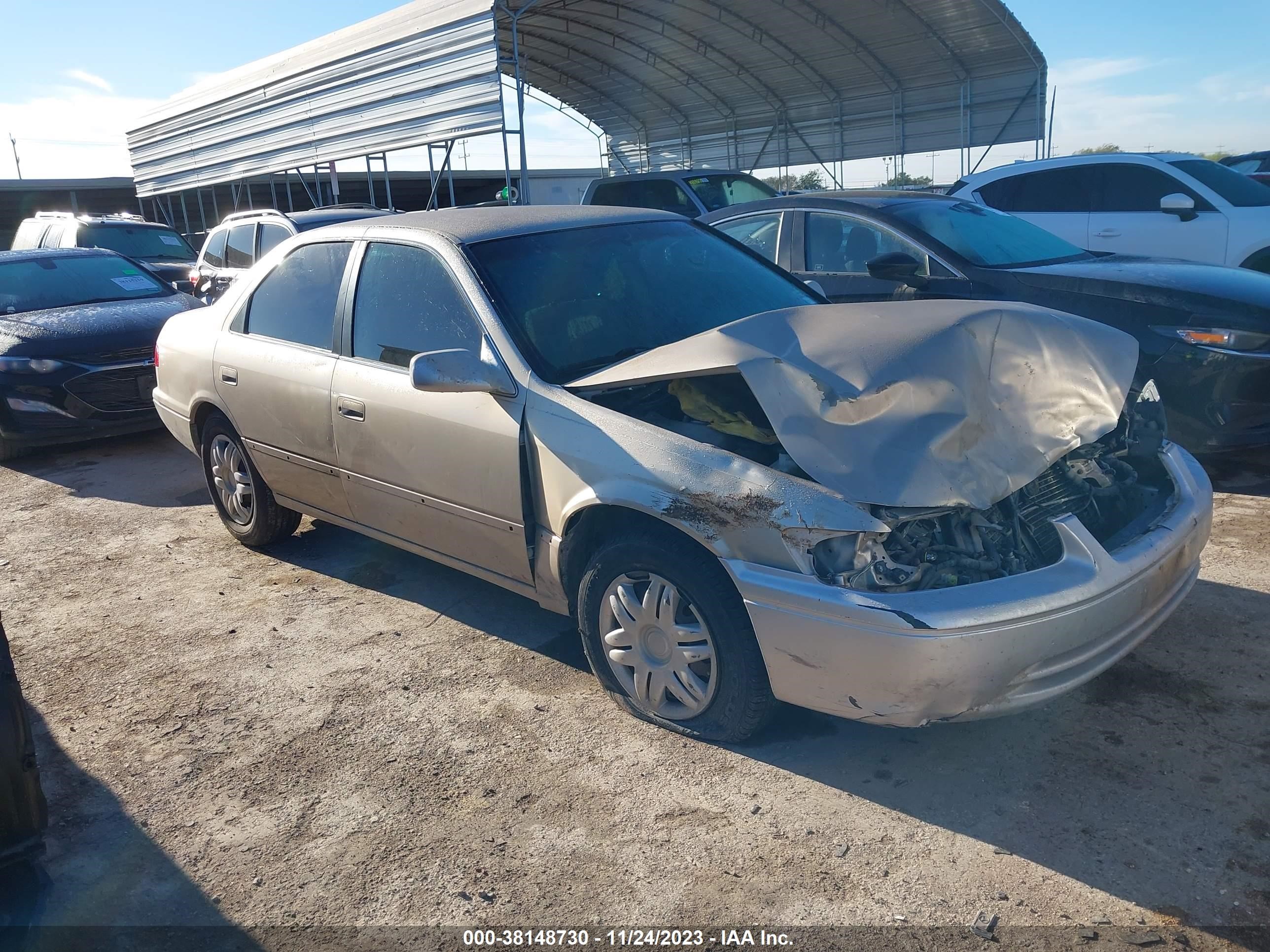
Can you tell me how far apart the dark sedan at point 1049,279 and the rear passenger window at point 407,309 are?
111 inches

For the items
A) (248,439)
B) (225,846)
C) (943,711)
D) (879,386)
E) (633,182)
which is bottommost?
(225,846)

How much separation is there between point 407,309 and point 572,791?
2072 mm

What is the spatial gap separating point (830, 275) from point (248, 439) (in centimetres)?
380

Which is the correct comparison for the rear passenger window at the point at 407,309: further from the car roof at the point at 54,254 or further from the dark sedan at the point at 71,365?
the car roof at the point at 54,254

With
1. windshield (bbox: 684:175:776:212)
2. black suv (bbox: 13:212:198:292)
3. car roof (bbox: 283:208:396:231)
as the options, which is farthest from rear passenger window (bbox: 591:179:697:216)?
black suv (bbox: 13:212:198:292)

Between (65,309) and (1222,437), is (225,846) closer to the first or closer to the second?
(1222,437)

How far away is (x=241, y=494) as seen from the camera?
533 cm

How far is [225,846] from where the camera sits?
2.97 meters

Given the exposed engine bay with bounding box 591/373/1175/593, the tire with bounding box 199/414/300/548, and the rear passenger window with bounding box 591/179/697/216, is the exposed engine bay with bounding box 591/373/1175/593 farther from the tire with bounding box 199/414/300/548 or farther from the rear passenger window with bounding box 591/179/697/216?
the rear passenger window with bounding box 591/179/697/216

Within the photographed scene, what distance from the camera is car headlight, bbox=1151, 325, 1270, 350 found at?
17.2 ft

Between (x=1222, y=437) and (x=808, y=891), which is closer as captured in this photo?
(x=808, y=891)

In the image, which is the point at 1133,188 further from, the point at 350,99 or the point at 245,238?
the point at 350,99

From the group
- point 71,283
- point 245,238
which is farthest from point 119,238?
point 71,283

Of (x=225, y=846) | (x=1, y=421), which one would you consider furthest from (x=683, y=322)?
(x=1, y=421)
